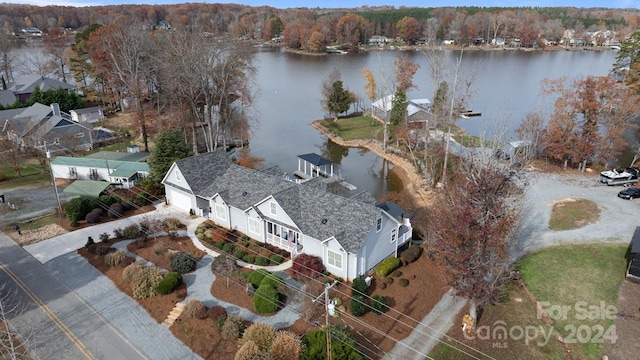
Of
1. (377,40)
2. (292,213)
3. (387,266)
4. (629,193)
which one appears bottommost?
(387,266)

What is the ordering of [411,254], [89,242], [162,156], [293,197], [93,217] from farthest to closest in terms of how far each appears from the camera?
[162,156] → [93,217] → [89,242] → [293,197] → [411,254]

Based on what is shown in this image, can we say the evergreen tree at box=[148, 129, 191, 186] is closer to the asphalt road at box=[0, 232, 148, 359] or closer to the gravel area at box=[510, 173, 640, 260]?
the asphalt road at box=[0, 232, 148, 359]

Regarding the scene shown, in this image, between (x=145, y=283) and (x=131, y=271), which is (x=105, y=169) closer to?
(x=131, y=271)

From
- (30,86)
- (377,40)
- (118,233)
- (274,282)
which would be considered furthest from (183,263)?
(377,40)

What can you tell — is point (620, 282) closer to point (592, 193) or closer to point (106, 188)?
point (592, 193)

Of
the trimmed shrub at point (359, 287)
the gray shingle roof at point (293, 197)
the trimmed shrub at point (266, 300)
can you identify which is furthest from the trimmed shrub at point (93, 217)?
the trimmed shrub at point (359, 287)

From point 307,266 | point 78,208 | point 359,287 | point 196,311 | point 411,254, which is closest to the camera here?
point 196,311

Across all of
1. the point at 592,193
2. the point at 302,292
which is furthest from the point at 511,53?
the point at 302,292

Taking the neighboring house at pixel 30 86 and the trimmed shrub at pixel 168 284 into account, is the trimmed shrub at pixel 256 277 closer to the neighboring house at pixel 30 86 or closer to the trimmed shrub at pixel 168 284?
the trimmed shrub at pixel 168 284
